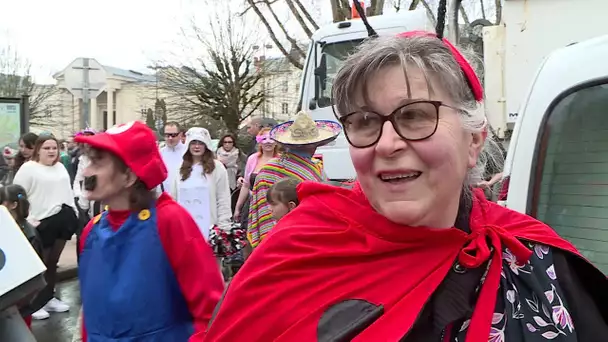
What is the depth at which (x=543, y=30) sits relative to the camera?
5543 millimetres

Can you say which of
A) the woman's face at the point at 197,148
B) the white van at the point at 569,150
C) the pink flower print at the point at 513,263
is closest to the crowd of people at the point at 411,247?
the pink flower print at the point at 513,263

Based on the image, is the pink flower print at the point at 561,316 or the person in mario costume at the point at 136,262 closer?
the pink flower print at the point at 561,316

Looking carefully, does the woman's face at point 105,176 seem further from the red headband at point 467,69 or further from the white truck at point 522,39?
the white truck at point 522,39

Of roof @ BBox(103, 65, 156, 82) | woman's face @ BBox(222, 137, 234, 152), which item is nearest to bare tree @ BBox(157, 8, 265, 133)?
woman's face @ BBox(222, 137, 234, 152)

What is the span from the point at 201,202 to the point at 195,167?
37 centimetres

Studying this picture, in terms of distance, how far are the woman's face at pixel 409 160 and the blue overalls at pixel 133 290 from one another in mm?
1392

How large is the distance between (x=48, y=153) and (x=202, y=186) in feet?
5.96

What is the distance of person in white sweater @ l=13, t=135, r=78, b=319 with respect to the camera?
6.76 m

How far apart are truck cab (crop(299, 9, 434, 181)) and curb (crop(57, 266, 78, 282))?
12.2 ft

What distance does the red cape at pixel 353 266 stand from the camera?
58.3 inches

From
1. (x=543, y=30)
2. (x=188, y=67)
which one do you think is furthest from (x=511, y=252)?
(x=188, y=67)

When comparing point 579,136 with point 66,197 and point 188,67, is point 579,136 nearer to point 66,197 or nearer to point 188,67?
point 66,197

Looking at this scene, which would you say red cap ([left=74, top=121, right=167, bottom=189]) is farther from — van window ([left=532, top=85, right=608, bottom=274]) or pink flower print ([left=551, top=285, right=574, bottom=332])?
pink flower print ([left=551, top=285, right=574, bottom=332])

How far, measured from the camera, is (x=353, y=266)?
1554 millimetres
